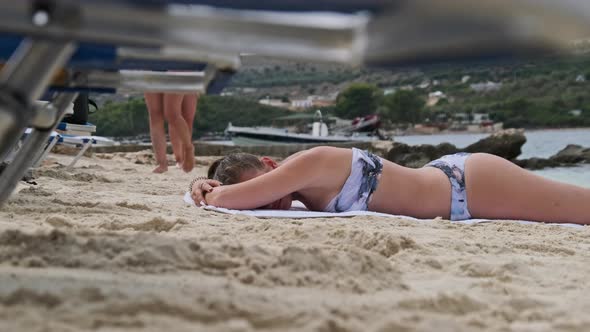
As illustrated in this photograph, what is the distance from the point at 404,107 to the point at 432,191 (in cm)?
2091

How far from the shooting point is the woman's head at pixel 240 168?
2518 millimetres

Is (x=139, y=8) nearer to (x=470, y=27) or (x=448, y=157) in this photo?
(x=470, y=27)

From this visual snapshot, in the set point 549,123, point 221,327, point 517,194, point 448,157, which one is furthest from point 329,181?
point 549,123

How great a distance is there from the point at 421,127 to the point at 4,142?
2139cm

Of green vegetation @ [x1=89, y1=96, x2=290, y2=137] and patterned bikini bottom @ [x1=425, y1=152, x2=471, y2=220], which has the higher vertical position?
patterned bikini bottom @ [x1=425, y1=152, x2=471, y2=220]

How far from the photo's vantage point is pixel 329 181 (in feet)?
8.11

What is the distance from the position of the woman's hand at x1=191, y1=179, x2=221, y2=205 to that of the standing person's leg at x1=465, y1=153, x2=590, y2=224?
3.29 feet

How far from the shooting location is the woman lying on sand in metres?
2.47

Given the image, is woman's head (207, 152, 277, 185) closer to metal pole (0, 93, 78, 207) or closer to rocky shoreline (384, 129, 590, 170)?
metal pole (0, 93, 78, 207)

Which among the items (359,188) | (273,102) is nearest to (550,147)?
(273,102)

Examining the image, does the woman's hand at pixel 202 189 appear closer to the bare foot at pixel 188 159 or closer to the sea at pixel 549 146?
the bare foot at pixel 188 159

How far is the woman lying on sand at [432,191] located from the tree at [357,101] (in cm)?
1934

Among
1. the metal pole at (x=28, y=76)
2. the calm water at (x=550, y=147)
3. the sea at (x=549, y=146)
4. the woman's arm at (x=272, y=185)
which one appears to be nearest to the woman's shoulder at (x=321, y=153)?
the woman's arm at (x=272, y=185)

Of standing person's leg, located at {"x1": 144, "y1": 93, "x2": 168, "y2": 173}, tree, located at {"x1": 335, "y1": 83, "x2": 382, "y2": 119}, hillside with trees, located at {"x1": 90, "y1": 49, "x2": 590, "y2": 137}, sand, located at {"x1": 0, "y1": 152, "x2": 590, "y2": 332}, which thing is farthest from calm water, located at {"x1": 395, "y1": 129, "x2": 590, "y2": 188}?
sand, located at {"x1": 0, "y1": 152, "x2": 590, "y2": 332}
